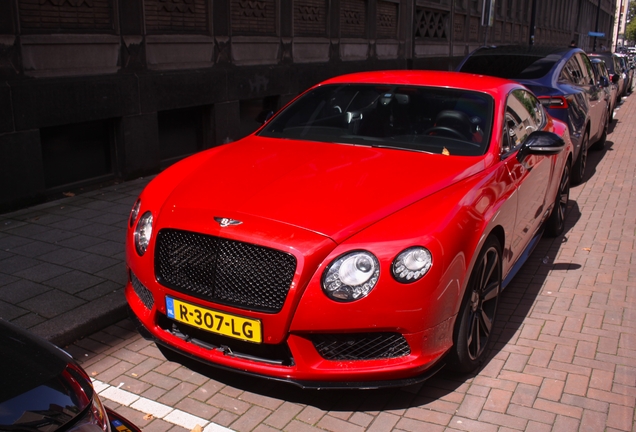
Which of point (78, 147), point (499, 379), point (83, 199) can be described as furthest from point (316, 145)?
point (78, 147)

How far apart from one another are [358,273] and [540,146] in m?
2.15

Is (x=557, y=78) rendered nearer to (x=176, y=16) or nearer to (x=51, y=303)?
(x=176, y=16)

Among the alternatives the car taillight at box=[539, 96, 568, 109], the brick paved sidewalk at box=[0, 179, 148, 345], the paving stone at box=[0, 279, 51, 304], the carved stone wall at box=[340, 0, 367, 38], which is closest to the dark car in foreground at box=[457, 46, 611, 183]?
the car taillight at box=[539, 96, 568, 109]

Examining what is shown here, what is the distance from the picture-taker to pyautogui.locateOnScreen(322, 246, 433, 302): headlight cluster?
3.09 metres

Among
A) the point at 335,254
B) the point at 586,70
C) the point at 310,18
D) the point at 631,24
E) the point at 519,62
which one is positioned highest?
the point at 631,24

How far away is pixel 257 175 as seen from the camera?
390 cm

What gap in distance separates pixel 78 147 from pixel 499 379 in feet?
19.9

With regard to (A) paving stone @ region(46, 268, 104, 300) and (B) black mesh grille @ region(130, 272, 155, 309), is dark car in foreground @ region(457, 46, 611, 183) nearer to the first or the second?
(A) paving stone @ region(46, 268, 104, 300)

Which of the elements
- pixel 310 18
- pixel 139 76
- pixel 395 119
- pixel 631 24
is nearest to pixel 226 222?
pixel 395 119

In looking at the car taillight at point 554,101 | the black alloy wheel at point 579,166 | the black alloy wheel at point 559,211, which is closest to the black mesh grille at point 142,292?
the black alloy wheel at point 559,211

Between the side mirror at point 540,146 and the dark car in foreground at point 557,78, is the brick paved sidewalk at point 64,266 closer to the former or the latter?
the side mirror at point 540,146

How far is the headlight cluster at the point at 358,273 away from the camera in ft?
10.1

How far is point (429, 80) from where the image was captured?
197 inches

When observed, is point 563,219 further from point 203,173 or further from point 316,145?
point 203,173
